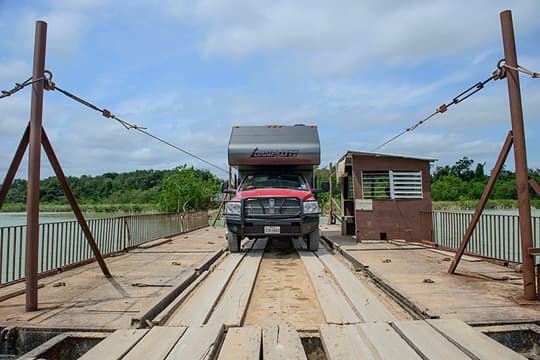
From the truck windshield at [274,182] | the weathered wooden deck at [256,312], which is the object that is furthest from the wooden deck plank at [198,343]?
the truck windshield at [274,182]

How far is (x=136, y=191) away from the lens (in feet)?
222

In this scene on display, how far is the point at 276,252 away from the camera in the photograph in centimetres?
945

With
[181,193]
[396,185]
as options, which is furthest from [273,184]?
[181,193]

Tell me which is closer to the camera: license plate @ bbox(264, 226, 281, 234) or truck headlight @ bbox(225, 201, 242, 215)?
license plate @ bbox(264, 226, 281, 234)

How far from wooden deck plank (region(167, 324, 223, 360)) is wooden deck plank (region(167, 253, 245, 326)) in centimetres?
35

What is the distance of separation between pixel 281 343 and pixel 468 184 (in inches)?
2116

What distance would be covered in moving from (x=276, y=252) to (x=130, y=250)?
3752mm

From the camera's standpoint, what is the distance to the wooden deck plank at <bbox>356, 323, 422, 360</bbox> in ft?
9.23

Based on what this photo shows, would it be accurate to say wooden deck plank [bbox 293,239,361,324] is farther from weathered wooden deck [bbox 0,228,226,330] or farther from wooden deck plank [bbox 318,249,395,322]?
weathered wooden deck [bbox 0,228,226,330]

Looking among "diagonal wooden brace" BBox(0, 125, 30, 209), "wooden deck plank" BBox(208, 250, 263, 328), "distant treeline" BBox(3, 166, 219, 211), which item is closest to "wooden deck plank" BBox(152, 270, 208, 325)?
"wooden deck plank" BBox(208, 250, 263, 328)

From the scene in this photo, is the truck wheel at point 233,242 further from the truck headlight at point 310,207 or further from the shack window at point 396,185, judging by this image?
the shack window at point 396,185

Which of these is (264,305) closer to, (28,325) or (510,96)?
(28,325)

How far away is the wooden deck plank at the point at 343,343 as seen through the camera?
2840mm

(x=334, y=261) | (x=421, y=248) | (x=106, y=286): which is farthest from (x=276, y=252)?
(x=106, y=286)
